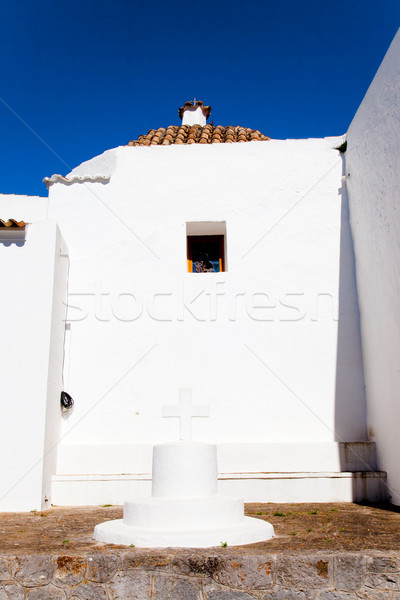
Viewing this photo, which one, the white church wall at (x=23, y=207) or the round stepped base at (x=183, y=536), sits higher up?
the white church wall at (x=23, y=207)

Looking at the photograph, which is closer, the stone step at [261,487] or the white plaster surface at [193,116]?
the stone step at [261,487]

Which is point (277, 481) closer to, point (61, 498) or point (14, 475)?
point (61, 498)

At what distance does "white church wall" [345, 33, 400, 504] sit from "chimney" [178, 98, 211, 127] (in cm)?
546

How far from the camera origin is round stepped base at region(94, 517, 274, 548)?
3594 millimetres

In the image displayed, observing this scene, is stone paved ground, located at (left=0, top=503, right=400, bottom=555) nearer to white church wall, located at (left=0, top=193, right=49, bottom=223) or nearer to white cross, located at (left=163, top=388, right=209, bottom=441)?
white cross, located at (left=163, top=388, right=209, bottom=441)

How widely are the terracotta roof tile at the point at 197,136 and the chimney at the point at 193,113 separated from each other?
5.27 ft

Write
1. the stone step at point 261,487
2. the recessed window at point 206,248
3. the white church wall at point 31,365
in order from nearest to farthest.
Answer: the white church wall at point 31,365 → the stone step at point 261,487 → the recessed window at point 206,248

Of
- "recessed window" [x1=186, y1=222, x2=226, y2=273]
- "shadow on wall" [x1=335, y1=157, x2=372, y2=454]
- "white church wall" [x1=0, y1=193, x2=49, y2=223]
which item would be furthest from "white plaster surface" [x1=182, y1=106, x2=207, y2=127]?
"shadow on wall" [x1=335, y1=157, x2=372, y2=454]

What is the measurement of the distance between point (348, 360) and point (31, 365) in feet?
13.6

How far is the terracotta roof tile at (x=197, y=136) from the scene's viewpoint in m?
9.34

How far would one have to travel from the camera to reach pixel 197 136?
384 inches

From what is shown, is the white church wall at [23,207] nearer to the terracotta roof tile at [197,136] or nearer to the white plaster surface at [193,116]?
the terracotta roof tile at [197,136]

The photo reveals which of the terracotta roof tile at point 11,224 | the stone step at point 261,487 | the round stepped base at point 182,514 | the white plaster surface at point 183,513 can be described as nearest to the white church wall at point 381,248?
the stone step at point 261,487

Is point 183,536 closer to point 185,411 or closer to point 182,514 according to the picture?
point 182,514
